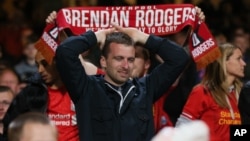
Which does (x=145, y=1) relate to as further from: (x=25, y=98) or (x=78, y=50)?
(x=78, y=50)

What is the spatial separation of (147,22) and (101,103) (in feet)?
4.44

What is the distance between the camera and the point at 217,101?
755 cm

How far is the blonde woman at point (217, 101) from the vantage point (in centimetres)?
752

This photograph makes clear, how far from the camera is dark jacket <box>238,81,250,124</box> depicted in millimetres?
7012

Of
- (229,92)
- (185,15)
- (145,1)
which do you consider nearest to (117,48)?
(185,15)

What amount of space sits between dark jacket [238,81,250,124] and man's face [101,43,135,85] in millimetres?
1242

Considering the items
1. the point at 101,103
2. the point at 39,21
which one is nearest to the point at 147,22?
the point at 101,103

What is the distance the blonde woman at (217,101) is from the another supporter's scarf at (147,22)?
42cm

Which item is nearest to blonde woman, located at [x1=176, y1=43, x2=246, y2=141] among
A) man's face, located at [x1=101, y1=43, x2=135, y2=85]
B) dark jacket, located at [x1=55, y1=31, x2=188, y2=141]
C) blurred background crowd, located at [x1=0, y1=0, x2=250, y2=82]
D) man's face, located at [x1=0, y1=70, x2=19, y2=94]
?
dark jacket, located at [x1=55, y1=31, x2=188, y2=141]

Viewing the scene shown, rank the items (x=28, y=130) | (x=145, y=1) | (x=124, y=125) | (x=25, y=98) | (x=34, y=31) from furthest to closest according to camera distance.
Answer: (x=34, y=31)
(x=145, y=1)
(x=25, y=98)
(x=124, y=125)
(x=28, y=130)

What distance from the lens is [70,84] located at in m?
6.04

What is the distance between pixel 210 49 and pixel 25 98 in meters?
1.43

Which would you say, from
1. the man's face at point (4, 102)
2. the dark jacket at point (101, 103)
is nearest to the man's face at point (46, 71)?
the man's face at point (4, 102)

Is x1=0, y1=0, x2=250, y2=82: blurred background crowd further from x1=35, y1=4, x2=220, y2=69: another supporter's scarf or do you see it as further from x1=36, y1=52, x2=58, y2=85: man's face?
x1=36, y1=52, x2=58, y2=85: man's face
